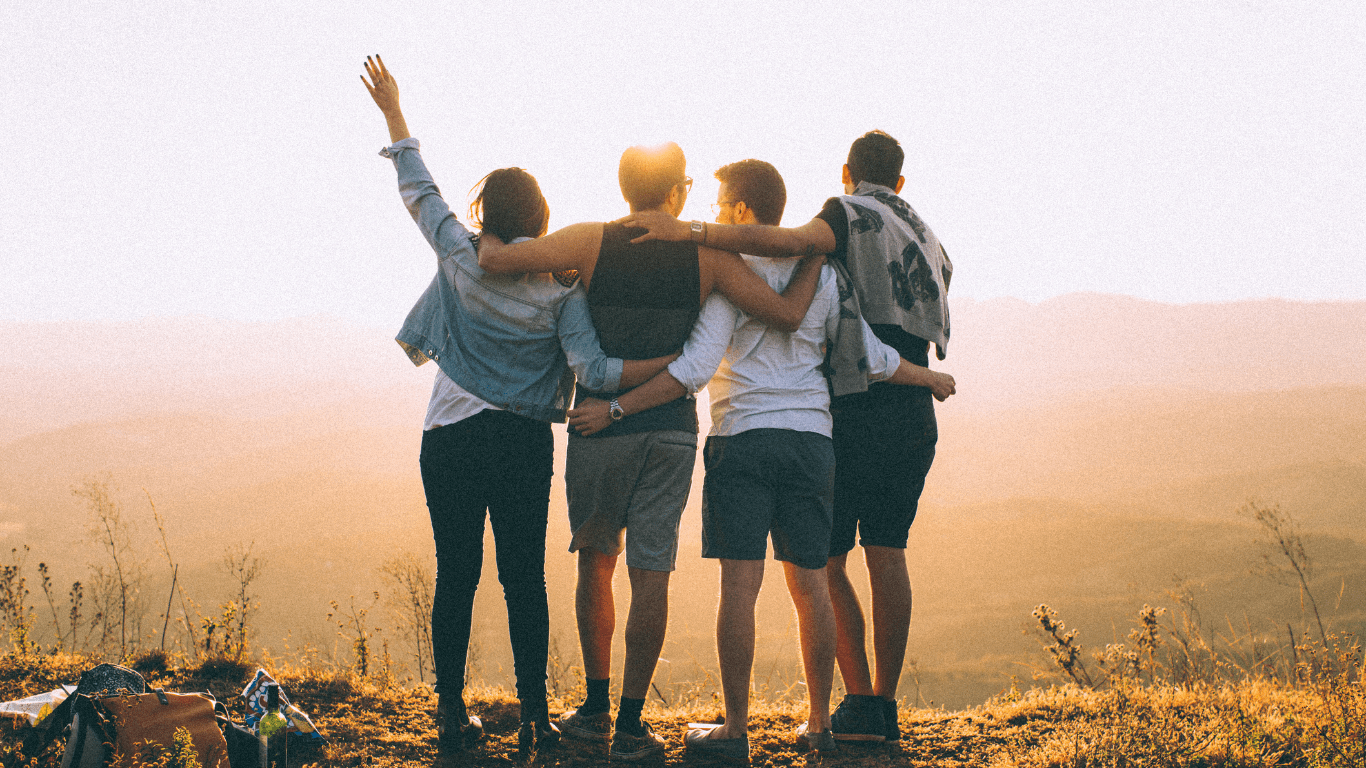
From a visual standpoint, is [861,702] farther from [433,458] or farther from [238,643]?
[238,643]

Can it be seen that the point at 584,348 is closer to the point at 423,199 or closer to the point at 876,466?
the point at 423,199

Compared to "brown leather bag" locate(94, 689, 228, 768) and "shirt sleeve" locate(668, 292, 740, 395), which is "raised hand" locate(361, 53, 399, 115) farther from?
"brown leather bag" locate(94, 689, 228, 768)

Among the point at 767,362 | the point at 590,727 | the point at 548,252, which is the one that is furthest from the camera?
the point at 590,727

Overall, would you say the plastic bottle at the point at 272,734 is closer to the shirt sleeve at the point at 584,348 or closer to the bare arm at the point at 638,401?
the bare arm at the point at 638,401

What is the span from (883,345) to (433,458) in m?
1.65

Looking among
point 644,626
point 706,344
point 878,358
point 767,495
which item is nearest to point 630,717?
point 644,626

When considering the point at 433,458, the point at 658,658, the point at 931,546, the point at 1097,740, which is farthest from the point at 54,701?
the point at 931,546

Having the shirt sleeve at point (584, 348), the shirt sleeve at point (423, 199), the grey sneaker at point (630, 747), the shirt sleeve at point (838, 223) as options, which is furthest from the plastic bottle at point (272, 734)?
the shirt sleeve at point (838, 223)

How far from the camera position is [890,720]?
3.01 m

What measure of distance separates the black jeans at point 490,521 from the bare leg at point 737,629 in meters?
0.63

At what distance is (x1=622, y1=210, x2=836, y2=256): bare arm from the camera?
2.62m

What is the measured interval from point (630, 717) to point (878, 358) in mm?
1541

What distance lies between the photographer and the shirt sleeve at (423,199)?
2719mm

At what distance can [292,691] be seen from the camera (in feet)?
11.5
